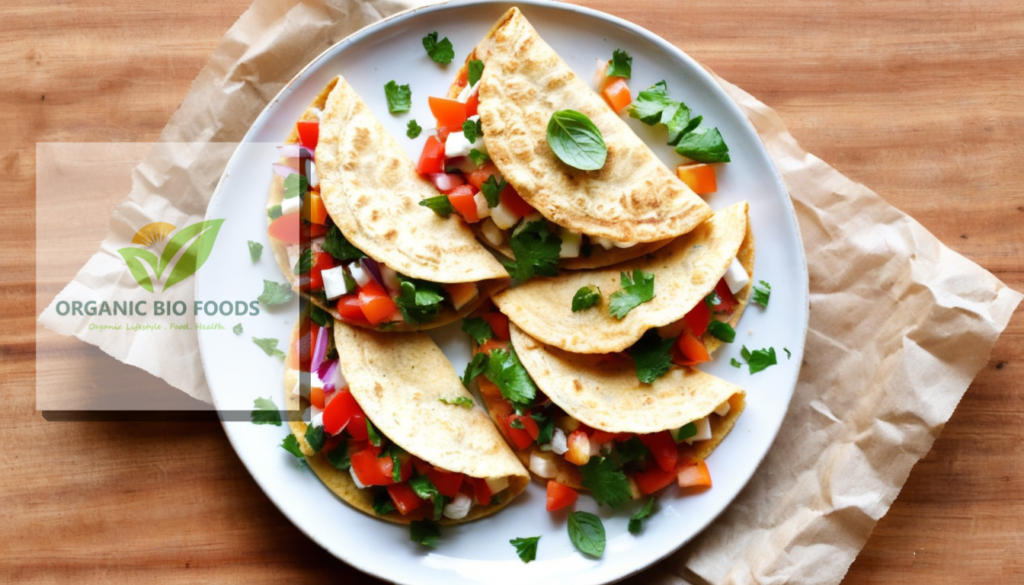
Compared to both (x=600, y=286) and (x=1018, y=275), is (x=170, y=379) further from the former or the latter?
(x=1018, y=275)

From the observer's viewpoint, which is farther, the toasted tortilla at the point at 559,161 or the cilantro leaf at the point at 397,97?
the cilantro leaf at the point at 397,97

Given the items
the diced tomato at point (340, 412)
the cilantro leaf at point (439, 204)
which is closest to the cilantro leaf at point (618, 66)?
the cilantro leaf at point (439, 204)

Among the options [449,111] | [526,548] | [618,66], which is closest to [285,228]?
[449,111]

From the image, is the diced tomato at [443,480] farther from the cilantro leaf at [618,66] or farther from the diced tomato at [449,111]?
the cilantro leaf at [618,66]

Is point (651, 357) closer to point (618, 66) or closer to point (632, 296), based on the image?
point (632, 296)

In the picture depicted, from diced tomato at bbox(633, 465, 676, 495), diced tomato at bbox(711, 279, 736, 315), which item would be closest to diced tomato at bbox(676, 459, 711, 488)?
diced tomato at bbox(633, 465, 676, 495)

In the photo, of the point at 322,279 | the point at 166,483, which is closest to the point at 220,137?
the point at 322,279
